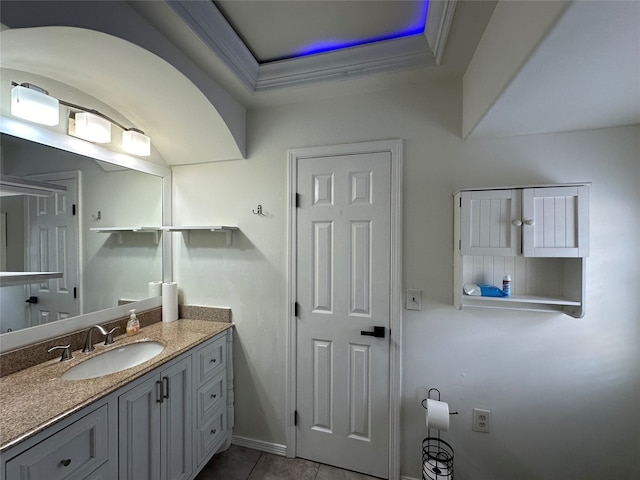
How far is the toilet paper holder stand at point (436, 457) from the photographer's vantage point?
1462 mm

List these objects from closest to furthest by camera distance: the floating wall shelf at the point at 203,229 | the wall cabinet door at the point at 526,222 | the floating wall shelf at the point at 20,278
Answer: the floating wall shelf at the point at 20,278, the wall cabinet door at the point at 526,222, the floating wall shelf at the point at 203,229

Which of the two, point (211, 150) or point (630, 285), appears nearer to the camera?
point (630, 285)

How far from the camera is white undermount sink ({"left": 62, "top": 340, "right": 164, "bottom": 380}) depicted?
1.37 meters

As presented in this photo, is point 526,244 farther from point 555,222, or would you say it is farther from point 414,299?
point 414,299

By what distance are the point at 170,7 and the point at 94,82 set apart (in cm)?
74

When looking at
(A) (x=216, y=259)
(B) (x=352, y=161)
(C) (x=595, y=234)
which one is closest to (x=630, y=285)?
(C) (x=595, y=234)

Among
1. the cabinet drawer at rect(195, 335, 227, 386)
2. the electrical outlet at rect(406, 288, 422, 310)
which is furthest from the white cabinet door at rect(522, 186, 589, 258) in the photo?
the cabinet drawer at rect(195, 335, 227, 386)

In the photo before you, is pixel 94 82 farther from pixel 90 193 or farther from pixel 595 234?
pixel 595 234

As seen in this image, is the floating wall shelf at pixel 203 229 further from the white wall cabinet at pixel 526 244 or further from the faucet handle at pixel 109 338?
the white wall cabinet at pixel 526 244

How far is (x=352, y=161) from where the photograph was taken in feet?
5.77

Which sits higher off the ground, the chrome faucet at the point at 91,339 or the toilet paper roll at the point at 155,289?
the toilet paper roll at the point at 155,289

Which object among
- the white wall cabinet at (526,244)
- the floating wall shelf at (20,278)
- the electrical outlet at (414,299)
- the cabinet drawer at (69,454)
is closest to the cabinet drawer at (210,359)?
the cabinet drawer at (69,454)

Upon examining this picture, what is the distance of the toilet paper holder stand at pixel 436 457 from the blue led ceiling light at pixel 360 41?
2.05 meters

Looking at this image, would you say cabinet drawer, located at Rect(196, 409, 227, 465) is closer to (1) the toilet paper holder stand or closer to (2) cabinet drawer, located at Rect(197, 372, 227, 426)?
(2) cabinet drawer, located at Rect(197, 372, 227, 426)
